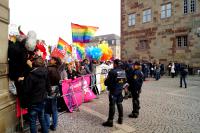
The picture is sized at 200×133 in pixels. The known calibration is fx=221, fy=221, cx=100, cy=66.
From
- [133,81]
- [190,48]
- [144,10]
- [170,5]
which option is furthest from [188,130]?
[144,10]

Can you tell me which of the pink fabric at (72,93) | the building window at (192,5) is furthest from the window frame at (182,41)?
the pink fabric at (72,93)

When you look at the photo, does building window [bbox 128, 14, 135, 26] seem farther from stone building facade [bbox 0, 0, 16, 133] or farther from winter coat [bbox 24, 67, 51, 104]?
winter coat [bbox 24, 67, 51, 104]

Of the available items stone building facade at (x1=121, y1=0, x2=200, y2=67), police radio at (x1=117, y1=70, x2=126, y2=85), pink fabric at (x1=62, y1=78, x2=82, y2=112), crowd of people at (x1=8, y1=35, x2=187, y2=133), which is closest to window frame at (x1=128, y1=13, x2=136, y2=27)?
stone building facade at (x1=121, y1=0, x2=200, y2=67)

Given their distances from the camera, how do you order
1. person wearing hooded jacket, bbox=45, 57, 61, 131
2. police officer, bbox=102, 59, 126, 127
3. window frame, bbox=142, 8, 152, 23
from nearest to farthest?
1. person wearing hooded jacket, bbox=45, 57, 61, 131
2. police officer, bbox=102, 59, 126, 127
3. window frame, bbox=142, 8, 152, 23

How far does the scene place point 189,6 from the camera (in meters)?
23.8

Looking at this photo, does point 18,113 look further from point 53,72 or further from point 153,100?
point 153,100

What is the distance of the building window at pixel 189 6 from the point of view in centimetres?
2361

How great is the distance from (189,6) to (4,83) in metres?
23.3

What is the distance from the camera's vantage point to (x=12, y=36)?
19.4 ft

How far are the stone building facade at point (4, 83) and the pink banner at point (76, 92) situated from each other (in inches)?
101

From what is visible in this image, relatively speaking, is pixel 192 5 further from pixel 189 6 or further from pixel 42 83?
pixel 42 83

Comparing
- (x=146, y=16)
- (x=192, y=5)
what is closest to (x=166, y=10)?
(x=146, y=16)

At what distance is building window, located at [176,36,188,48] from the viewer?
24.2 metres

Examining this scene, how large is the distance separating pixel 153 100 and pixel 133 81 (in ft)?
10.6
